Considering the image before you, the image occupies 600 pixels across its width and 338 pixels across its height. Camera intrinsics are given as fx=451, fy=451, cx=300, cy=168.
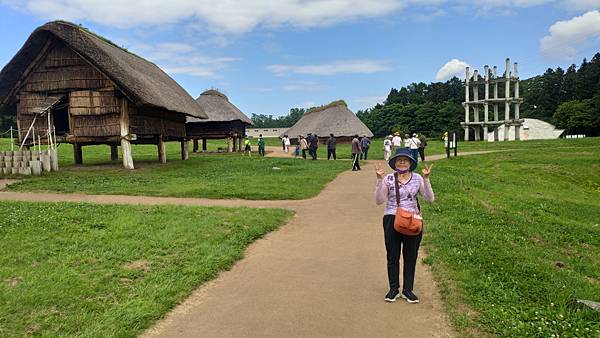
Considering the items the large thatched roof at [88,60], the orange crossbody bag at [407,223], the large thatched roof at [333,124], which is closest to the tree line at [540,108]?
the large thatched roof at [333,124]

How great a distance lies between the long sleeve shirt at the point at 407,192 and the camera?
5621 mm

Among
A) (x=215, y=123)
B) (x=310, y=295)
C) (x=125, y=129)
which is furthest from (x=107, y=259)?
(x=215, y=123)

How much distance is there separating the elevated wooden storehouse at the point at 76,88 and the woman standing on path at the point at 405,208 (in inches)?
608

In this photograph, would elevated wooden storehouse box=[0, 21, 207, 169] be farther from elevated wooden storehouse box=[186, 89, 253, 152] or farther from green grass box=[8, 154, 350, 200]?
elevated wooden storehouse box=[186, 89, 253, 152]

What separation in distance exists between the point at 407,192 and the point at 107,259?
183 inches

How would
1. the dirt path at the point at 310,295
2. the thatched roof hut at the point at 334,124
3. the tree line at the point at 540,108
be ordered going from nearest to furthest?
the dirt path at the point at 310,295 < the thatched roof hut at the point at 334,124 < the tree line at the point at 540,108

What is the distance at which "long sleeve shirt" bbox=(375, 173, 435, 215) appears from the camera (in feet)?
18.4

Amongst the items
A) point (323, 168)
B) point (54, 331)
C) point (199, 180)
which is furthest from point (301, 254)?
point (323, 168)

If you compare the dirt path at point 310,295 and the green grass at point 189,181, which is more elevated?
the green grass at point 189,181

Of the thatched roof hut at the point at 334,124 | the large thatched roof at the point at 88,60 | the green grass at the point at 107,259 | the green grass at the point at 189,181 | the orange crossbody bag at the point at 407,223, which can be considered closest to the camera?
the green grass at the point at 107,259

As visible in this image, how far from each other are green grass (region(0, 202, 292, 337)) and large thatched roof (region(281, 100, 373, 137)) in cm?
4030

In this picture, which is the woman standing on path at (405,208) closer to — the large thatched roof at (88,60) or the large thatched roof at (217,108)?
the large thatched roof at (88,60)

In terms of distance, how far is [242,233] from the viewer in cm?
898

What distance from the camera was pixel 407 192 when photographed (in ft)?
18.5
